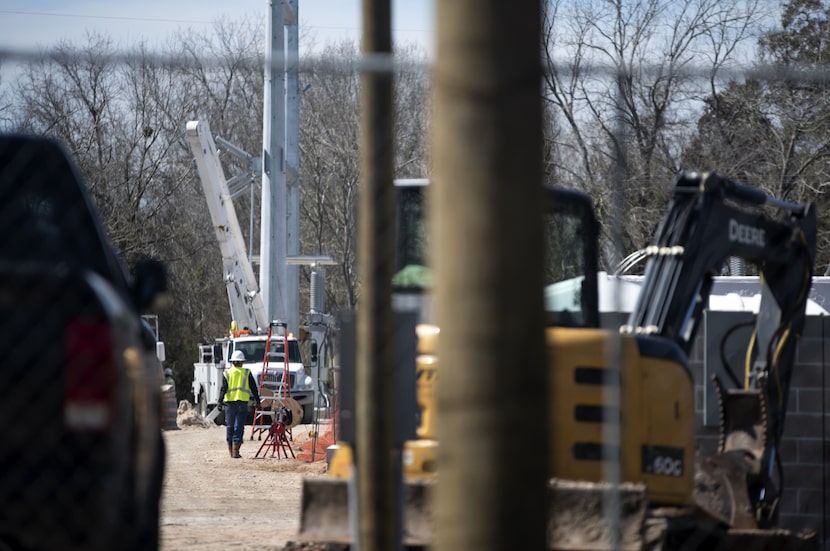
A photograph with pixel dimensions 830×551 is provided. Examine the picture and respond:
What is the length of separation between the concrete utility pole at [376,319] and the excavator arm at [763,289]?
379 cm

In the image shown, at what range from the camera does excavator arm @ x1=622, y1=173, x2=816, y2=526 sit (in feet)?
26.4

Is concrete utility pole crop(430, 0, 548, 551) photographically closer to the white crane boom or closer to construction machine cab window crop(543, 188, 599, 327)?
construction machine cab window crop(543, 188, 599, 327)

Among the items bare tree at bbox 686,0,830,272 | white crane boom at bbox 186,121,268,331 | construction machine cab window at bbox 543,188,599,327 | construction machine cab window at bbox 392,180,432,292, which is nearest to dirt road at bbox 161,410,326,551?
construction machine cab window at bbox 392,180,432,292

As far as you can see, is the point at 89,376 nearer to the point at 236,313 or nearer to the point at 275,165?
the point at 275,165

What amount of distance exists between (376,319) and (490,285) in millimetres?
1402

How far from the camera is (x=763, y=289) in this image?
9.07 meters

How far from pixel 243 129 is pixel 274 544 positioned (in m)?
35.6

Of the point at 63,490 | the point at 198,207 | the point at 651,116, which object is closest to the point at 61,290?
the point at 63,490

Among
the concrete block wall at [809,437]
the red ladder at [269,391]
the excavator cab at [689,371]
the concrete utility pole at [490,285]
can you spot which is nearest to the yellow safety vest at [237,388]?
the red ladder at [269,391]

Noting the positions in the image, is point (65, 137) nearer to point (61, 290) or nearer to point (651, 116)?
point (651, 116)

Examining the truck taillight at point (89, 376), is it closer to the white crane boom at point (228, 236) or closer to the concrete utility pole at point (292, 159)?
the white crane boom at point (228, 236)

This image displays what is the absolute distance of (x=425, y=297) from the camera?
691cm

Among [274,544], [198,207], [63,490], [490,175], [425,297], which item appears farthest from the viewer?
[198,207]

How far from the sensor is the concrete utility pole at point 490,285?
3.19 meters
